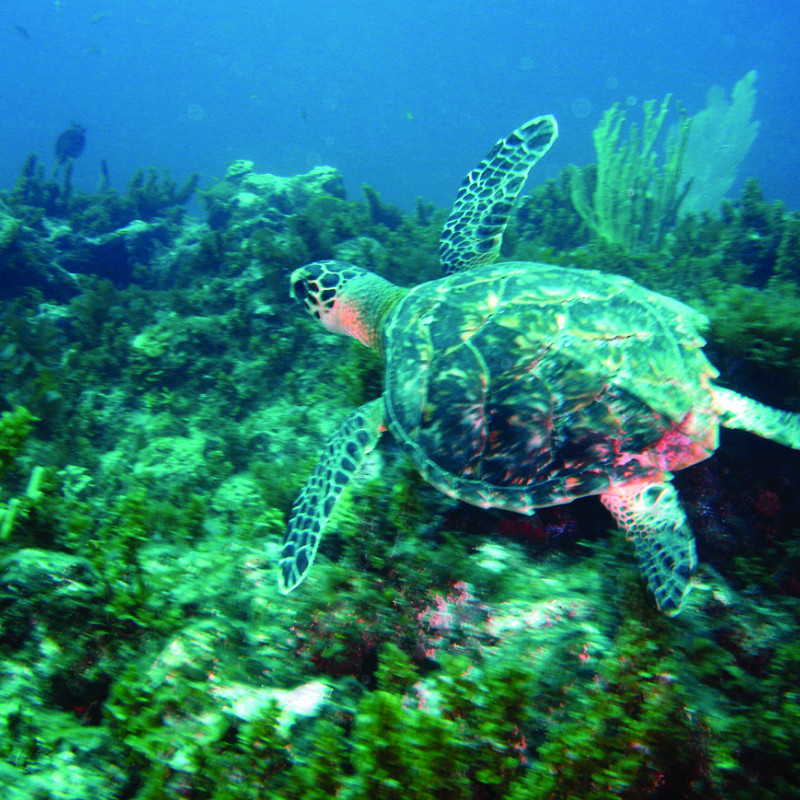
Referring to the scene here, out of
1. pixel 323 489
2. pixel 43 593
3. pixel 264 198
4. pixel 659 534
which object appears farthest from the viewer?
pixel 264 198

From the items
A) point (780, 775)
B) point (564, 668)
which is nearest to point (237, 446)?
point (564, 668)

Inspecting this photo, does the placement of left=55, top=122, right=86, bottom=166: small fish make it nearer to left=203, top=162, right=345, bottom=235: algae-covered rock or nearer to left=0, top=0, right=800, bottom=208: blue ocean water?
left=203, top=162, right=345, bottom=235: algae-covered rock

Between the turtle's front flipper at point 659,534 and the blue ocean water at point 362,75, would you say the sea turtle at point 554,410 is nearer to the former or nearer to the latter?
the turtle's front flipper at point 659,534

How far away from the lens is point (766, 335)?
2568 mm

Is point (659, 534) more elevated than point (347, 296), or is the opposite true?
point (347, 296)

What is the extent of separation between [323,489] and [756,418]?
241cm

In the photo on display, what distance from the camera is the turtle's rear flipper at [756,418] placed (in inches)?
83.5

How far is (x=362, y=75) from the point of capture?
4774 inches

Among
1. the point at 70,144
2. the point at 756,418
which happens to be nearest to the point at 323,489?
the point at 756,418

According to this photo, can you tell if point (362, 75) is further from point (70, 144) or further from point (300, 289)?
point (300, 289)

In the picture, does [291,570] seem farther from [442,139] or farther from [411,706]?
[442,139]

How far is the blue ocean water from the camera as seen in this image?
73.6 m

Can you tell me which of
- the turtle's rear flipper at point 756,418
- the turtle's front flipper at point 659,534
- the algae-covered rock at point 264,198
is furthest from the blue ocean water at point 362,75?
the turtle's front flipper at point 659,534

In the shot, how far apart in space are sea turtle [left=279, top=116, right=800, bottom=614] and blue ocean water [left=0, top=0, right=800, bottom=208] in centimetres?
5571
